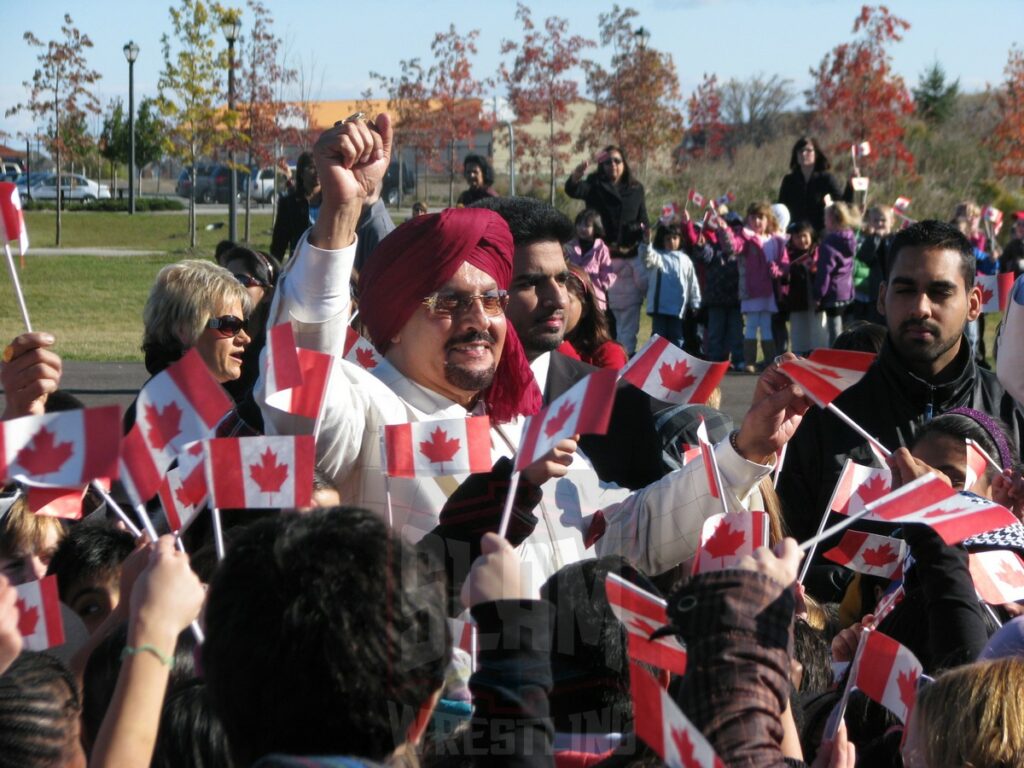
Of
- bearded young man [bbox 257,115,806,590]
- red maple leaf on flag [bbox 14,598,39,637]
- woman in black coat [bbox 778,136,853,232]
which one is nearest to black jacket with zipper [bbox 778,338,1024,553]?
bearded young man [bbox 257,115,806,590]

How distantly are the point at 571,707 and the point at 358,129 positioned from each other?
4.34 feet

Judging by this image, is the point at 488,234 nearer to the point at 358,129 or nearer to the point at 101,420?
the point at 358,129

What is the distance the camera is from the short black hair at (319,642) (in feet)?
5.48

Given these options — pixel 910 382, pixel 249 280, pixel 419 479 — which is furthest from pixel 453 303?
pixel 249 280

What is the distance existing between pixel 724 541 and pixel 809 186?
13634 mm

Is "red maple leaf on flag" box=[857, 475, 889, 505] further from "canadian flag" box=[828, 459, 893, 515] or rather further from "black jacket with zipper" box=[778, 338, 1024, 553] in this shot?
"black jacket with zipper" box=[778, 338, 1024, 553]

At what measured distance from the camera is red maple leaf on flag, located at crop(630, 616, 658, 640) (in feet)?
7.09

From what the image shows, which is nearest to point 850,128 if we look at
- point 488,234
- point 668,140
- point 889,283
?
point 668,140

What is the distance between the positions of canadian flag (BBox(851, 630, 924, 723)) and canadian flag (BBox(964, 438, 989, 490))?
0.92 m

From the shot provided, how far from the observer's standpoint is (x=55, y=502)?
282 cm

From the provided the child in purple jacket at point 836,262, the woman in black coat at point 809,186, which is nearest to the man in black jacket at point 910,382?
the child in purple jacket at point 836,262

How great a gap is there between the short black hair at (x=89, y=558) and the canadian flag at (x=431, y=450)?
100cm

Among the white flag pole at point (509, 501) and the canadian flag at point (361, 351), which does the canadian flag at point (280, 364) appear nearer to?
the white flag pole at point (509, 501)

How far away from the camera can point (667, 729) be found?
1820mm
